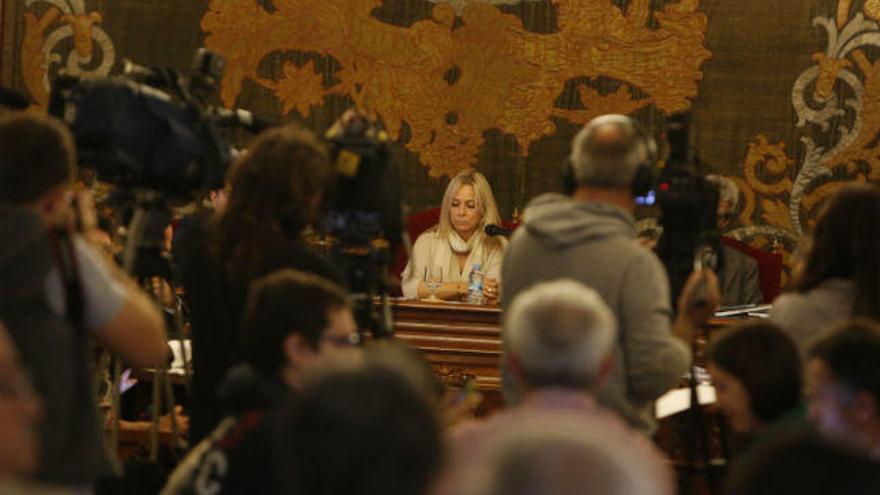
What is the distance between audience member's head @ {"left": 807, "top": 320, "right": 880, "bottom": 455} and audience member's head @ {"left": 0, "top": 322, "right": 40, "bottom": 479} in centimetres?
132

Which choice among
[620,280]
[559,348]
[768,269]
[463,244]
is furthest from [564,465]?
[768,269]

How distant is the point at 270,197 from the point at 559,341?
839 mm

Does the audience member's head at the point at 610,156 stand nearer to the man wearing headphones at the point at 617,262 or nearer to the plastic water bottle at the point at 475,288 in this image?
the man wearing headphones at the point at 617,262

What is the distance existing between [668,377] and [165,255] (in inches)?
44.4

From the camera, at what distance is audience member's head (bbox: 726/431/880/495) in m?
1.62

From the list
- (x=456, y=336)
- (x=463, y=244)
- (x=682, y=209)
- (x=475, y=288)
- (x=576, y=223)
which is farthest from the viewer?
(x=463, y=244)

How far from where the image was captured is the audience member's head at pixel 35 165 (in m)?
2.67

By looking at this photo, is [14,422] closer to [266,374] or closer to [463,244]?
[266,374]

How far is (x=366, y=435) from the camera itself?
1.55 meters

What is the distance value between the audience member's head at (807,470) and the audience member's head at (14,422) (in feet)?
3.09

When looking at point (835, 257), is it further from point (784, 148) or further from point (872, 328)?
point (784, 148)

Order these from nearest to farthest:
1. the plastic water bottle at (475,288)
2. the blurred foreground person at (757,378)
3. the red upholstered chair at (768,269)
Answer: the blurred foreground person at (757,378), the plastic water bottle at (475,288), the red upholstered chair at (768,269)

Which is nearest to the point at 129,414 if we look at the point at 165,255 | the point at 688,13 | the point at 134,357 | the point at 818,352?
the point at 165,255

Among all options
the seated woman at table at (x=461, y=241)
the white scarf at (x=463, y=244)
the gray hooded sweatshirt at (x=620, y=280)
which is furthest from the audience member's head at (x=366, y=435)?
the white scarf at (x=463, y=244)
